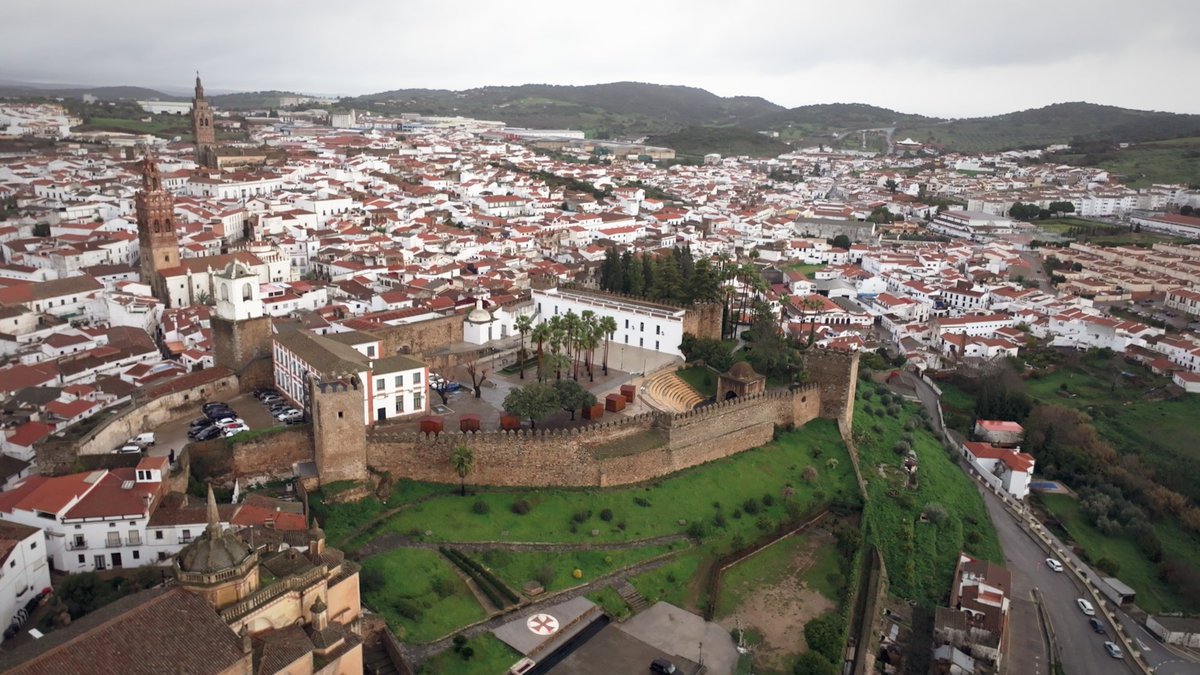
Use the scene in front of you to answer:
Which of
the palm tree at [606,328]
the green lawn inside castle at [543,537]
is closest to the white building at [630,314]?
the palm tree at [606,328]

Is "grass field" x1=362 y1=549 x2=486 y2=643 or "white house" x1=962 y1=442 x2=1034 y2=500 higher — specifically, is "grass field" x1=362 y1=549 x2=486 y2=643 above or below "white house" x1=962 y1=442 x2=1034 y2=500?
above

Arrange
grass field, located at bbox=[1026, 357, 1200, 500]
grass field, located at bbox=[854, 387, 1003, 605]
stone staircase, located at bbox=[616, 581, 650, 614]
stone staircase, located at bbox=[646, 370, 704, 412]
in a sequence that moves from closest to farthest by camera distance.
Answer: stone staircase, located at bbox=[616, 581, 650, 614] < grass field, located at bbox=[854, 387, 1003, 605] < stone staircase, located at bbox=[646, 370, 704, 412] < grass field, located at bbox=[1026, 357, 1200, 500]

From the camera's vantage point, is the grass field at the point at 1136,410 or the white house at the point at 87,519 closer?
the white house at the point at 87,519

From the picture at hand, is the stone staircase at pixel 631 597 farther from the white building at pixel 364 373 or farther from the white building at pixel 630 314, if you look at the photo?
the white building at pixel 630 314

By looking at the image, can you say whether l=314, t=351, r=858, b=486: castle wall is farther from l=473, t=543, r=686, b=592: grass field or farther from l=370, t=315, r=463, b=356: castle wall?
l=370, t=315, r=463, b=356: castle wall

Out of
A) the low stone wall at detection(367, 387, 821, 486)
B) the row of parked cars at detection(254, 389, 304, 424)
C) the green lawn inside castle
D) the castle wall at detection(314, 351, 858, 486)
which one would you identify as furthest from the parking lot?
the green lawn inside castle

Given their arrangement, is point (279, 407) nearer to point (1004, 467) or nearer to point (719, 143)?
point (1004, 467)
